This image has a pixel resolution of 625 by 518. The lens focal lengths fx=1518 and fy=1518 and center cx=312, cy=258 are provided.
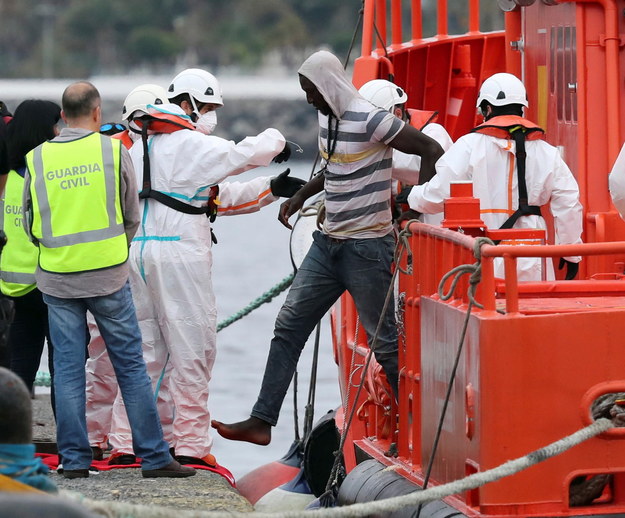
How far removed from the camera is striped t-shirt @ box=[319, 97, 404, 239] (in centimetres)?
712

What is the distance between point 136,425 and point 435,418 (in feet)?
5.66

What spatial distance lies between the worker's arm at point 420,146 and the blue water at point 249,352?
267 inches

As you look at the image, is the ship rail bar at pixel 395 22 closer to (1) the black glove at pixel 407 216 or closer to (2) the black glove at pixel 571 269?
(1) the black glove at pixel 407 216

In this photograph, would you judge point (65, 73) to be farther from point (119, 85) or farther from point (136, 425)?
point (136, 425)

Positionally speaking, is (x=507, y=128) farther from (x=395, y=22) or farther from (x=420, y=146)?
(x=395, y=22)

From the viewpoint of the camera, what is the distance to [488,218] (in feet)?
23.9

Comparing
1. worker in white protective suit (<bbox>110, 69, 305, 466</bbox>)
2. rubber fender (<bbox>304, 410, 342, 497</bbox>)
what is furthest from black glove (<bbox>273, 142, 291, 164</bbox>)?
rubber fender (<bbox>304, 410, 342, 497</bbox>)

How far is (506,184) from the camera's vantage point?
7234mm

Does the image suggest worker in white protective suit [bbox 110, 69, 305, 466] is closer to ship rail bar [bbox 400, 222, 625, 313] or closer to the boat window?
ship rail bar [bbox 400, 222, 625, 313]

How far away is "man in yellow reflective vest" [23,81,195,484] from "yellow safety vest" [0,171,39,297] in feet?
A: 2.76

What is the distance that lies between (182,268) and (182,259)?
0.05 m

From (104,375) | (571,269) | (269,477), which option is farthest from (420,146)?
(269,477)

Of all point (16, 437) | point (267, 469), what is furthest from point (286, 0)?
point (16, 437)

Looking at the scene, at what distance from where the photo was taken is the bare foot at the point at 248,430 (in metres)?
7.70
